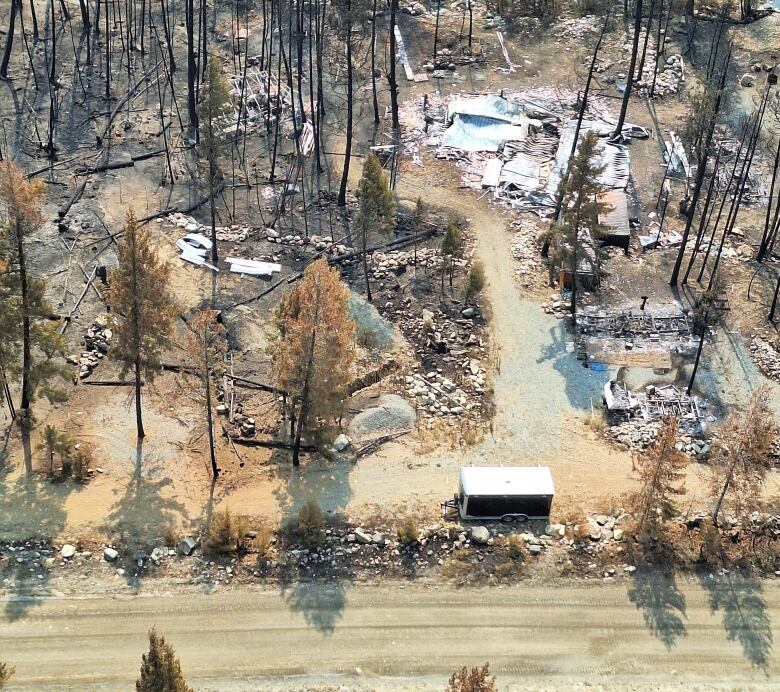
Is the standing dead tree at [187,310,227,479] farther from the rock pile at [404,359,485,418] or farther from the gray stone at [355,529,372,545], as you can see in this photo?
the rock pile at [404,359,485,418]

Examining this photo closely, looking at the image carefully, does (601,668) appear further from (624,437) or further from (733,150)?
(733,150)

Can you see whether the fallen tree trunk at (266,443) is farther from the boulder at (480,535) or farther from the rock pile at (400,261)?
the rock pile at (400,261)

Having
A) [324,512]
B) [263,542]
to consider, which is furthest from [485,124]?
[263,542]

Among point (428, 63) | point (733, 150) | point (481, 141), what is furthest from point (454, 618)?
point (428, 63)

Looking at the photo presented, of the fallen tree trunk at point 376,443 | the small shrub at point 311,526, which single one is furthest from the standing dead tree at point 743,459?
the small shrub at point 311,526

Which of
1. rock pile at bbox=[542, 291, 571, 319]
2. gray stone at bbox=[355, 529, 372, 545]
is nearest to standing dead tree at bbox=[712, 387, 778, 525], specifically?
rock pile at bbox=[542, 291, 571, 319]
